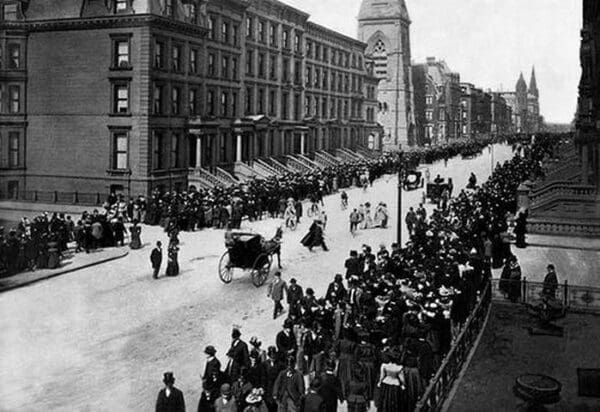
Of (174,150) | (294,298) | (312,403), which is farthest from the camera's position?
(174,150)

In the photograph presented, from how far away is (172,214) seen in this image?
3158 centimetres

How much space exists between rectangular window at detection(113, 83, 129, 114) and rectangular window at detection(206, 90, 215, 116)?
28.8ft

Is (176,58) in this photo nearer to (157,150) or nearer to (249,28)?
(157,150)

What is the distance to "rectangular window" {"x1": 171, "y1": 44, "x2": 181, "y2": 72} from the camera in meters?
42.2

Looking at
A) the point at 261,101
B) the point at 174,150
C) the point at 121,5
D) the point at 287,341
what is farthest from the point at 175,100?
the point at 287,341

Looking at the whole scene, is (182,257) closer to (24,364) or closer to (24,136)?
(24,364)

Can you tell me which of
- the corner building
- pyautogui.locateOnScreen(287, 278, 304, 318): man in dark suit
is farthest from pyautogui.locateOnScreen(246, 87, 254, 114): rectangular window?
pyautogui.locateOnScreen(287, 278, 304, 318): man in dark suit

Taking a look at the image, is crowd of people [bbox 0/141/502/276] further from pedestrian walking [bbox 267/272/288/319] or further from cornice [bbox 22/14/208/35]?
cornice [bbox 22/14/208/35]

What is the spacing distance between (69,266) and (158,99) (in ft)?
63.7

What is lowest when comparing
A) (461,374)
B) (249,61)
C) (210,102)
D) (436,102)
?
(461,374)

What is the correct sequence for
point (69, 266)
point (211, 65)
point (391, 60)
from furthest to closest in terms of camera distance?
point (391, 60), point (211, 65), point (69, 266)

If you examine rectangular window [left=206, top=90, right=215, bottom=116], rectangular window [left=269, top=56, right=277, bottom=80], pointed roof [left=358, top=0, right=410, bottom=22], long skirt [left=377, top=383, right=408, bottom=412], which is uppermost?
pointed roof [left=358, top=0, right=410, bottom=22]

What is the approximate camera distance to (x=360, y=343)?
42.0ft

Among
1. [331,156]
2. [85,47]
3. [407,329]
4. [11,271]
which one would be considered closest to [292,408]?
[407,329]
